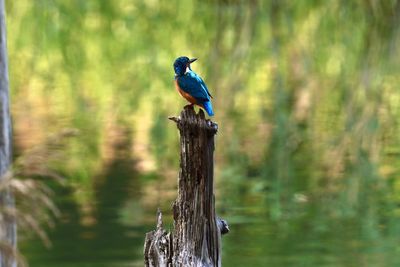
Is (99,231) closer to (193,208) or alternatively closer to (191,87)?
(191,87)

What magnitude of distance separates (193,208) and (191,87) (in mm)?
464

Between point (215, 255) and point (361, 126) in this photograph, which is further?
point (361, 126)

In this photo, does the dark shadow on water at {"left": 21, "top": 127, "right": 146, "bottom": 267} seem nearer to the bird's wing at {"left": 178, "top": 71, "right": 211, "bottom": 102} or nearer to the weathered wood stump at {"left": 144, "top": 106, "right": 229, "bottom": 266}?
the bird's wing at {"left": 178, "top": 71, "right": 211, "bottom": 102}

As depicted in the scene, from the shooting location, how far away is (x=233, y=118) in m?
13.0

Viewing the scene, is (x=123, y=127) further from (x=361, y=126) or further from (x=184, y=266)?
(x=184, y=266)

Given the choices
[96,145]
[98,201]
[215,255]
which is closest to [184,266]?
[215,255]

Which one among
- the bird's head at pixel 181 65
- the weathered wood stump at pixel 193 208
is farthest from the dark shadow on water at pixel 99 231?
the weathered wood stump at pixel 193 208

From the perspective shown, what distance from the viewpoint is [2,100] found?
224 inches

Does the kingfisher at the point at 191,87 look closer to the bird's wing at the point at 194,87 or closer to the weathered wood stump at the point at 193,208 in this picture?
the bird's wing at the point at 194,87

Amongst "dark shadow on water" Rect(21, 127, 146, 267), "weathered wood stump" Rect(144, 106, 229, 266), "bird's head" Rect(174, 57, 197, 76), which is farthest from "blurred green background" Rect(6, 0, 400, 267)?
"weathered wood stump" Rect(144, 106, 229, 266)

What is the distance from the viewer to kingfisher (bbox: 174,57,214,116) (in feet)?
14.0

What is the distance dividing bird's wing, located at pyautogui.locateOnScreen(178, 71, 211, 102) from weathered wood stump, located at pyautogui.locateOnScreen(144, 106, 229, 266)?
7.7 inches

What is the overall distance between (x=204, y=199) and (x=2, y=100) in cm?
190

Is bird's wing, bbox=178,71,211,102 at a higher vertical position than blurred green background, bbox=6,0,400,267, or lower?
lower
